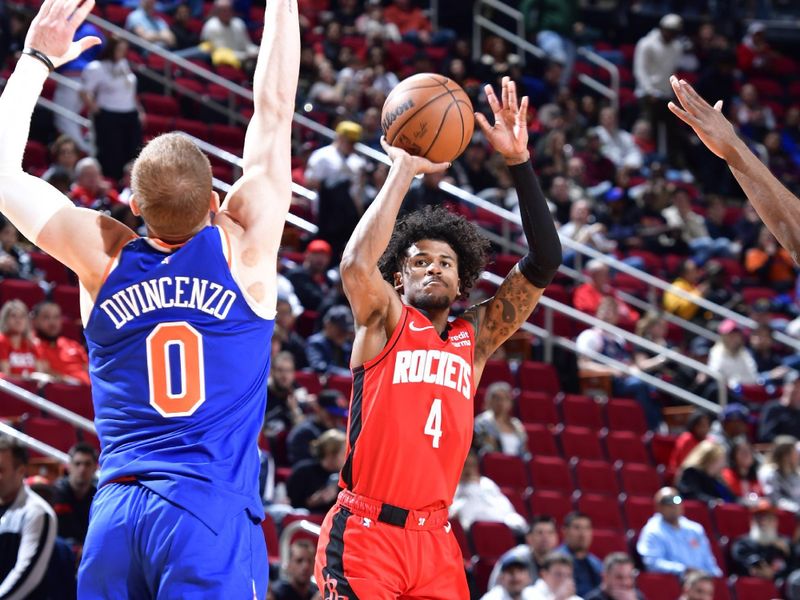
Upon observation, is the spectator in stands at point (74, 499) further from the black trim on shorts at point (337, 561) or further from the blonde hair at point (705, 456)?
the blonde hair at point (705, 456)

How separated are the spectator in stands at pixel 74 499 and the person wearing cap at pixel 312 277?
4.56 meters

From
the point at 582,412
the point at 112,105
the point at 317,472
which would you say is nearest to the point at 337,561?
the point at 317,472

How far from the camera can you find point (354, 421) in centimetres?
504

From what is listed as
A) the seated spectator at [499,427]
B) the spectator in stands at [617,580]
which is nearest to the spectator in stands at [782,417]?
the seated spectator at [499,427]

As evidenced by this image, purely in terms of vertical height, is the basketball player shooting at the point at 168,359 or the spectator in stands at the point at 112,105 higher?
the spectator in stands at the point at 112,105

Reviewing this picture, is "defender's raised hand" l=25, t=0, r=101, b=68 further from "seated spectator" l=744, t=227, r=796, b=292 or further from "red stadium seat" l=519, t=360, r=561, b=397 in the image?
"seated spectator" l=744, t=227, r=796, b=292

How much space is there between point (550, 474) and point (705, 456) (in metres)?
1.55

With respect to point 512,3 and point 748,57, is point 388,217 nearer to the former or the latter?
point 512,3

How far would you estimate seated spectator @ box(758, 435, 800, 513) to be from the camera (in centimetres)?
1248

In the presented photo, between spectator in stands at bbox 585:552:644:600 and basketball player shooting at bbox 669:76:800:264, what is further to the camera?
spectator in stands at bbox 585:552:644:600

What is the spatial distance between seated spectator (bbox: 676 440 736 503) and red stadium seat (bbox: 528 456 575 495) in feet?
3.83

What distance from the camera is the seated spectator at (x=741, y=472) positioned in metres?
12.8

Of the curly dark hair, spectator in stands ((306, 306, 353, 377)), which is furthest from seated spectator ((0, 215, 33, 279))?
the curly dark hair

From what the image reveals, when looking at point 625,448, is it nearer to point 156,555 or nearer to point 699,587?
point 699,587
